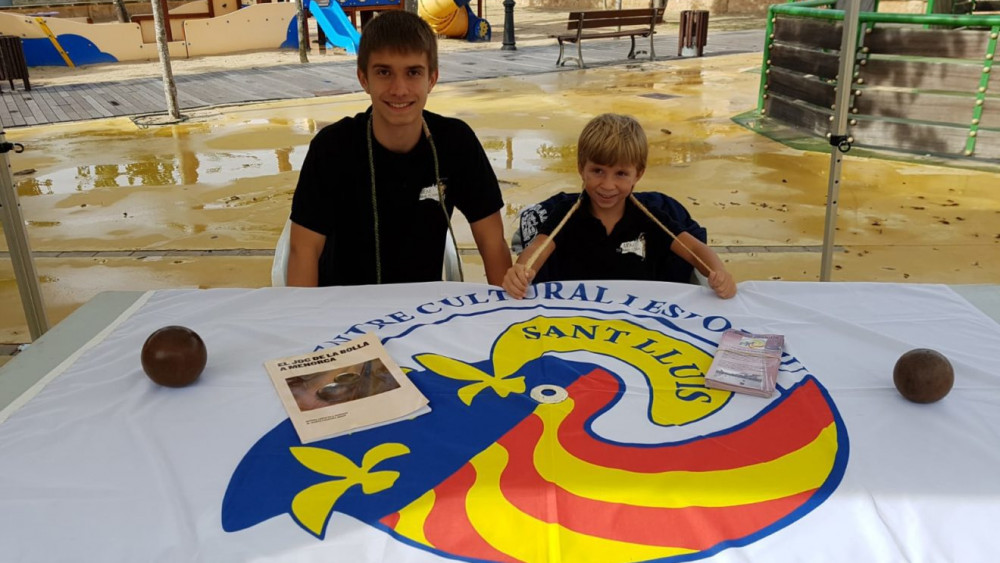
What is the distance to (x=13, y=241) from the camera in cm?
319

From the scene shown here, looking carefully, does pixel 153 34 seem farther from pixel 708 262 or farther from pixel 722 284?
pixel 722 284

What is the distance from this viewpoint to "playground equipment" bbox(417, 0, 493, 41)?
16.2m

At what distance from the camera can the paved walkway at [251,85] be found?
381 inches

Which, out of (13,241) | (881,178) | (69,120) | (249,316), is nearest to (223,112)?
(69,120)

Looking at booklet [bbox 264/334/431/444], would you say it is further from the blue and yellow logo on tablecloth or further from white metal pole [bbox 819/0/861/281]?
white metal pole [bbox 819/0/861/281]

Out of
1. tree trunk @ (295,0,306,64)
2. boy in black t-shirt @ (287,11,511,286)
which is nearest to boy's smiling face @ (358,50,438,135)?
boy in black t-shirt @ (287,11,511,286)

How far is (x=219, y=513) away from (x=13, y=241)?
8.13ft

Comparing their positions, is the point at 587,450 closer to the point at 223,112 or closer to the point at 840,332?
the point at 840,332

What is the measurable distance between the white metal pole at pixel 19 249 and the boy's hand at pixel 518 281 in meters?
2.20

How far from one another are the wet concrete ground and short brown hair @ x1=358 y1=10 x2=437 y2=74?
2.04 metres

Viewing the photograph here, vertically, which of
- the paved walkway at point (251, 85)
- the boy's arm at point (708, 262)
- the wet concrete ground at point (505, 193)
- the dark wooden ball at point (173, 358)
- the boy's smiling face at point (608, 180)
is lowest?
the wet concrete ground at point (505, 193)

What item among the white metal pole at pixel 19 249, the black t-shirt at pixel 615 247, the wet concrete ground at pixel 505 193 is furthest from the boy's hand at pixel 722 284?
the white metal pole at pixel 19 249

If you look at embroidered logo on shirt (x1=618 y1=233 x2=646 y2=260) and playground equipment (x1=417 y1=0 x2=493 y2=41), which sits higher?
playground equipment (x1=417 y1=0 x2=493 y2=41)

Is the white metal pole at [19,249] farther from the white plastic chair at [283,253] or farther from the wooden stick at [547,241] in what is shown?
the wooden stick at [547,241]
